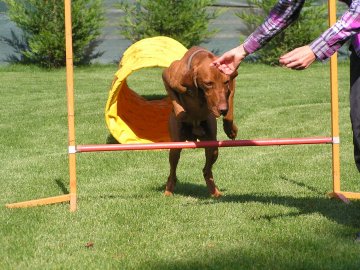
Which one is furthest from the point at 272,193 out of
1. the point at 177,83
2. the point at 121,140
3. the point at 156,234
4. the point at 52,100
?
the point at 52,100

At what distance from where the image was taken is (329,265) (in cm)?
371

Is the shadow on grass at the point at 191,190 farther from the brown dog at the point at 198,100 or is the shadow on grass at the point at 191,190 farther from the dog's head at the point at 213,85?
the dog's head at the point at 213,85

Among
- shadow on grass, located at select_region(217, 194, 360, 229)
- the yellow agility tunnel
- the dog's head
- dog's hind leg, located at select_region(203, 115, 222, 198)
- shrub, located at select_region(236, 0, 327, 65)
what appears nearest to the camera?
shadow on grass, located at select_region(217, 194, 360, 229)

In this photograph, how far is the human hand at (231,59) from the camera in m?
4.07

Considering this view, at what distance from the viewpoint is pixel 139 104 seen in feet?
34.5

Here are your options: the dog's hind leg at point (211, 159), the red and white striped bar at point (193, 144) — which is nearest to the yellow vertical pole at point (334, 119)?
the red and white striped bar at point (193, 144)

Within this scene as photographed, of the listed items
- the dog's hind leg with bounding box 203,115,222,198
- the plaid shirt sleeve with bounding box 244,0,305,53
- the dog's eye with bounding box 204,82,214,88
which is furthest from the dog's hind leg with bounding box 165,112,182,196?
the plaid shirt sleeve with bounding box 244,0,305,53

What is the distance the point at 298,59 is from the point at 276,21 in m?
0.79

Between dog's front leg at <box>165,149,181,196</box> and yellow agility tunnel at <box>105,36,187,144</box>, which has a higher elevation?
dog's front leg at <box>165,149,181,196</box>

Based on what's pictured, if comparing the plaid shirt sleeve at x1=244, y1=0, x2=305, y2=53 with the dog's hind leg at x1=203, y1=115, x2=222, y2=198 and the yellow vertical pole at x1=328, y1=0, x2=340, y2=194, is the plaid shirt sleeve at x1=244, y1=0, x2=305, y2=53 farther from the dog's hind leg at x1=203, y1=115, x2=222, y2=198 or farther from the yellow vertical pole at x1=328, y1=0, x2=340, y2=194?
the dog's hind leg at x1=203, y1=115, x2=222, y2=198

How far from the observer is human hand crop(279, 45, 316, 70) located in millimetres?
3287

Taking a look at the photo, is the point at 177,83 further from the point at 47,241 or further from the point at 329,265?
the point at 329,265

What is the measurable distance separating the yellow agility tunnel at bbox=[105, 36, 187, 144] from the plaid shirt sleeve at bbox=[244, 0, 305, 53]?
4.12 metres

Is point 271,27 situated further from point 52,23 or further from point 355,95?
point 52,23
